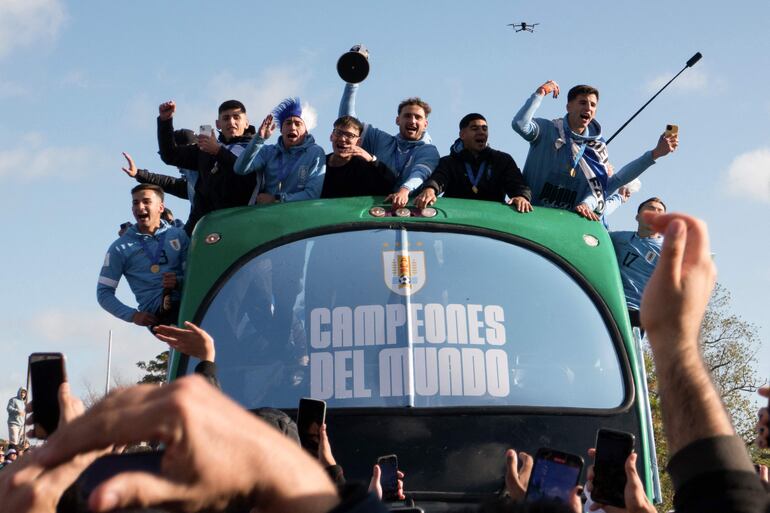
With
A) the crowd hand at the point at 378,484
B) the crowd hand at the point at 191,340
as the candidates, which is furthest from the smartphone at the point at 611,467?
the crowd hand at the point at 191,340

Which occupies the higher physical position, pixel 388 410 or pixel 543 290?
pixel 543 290

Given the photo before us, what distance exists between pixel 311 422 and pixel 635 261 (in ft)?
12.4

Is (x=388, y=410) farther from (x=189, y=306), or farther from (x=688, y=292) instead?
(x=688, y=292)

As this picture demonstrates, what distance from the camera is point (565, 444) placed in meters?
5.14

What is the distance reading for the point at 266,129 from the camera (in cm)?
726

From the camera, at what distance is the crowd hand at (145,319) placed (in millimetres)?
6820

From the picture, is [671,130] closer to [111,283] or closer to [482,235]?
[482,235]

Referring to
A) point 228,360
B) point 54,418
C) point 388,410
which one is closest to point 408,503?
point 388,410

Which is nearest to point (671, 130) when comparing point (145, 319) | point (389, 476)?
point (145, 319)

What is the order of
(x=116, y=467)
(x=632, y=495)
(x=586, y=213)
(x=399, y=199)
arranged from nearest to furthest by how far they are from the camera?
(x=116, y=467), (x=632, y=495), (x=399, y=199), (x=586, y=213)

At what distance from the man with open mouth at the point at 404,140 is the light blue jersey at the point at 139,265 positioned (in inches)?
60.9

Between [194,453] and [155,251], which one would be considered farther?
[155,251]

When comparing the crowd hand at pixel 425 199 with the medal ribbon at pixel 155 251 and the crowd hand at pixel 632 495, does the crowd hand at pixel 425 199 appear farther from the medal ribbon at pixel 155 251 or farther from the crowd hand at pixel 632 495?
the crowd hand at pixel 632 495

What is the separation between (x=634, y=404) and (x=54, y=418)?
11.6 feet
